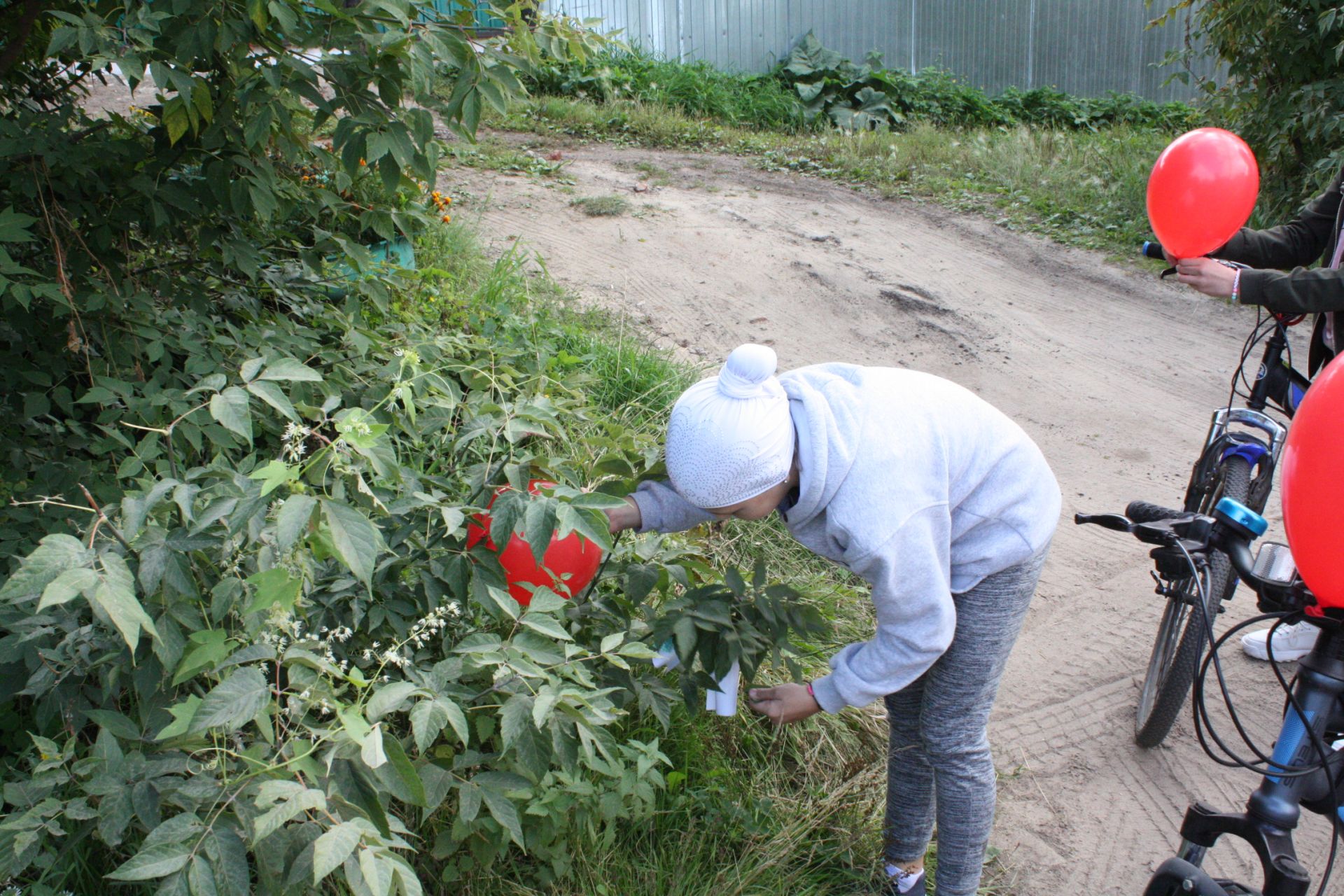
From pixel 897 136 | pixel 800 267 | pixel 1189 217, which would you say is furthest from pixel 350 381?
pixel 897 136

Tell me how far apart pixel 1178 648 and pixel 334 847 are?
2.56m

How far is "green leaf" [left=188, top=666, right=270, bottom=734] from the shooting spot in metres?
1.40

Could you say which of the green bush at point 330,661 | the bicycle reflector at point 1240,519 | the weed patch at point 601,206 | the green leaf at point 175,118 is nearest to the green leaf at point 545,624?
the green bush at point 330,661

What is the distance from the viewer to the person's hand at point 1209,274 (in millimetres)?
3094

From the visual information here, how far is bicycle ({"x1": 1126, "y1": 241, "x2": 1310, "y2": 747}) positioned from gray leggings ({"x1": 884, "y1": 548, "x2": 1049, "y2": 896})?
1068mm

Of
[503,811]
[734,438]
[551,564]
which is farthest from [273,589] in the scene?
[734,438]

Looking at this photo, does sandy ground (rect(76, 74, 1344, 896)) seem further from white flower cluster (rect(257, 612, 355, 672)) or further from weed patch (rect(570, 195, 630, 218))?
white flower cluster (rect(257, 612, 355, 672))

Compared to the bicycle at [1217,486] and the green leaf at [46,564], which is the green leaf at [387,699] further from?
the bicycle at [1217,486]

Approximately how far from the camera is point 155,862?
4.39 feet

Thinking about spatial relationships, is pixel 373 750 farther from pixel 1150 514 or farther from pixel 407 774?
pixel 1150 514

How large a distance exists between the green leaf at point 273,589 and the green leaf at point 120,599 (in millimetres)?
148

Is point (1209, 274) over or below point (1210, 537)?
over

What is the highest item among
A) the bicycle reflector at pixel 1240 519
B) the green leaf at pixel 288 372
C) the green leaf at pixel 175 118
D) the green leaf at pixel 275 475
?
the green leaf at pixel 175 118

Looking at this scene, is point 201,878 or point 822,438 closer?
point 201,878
